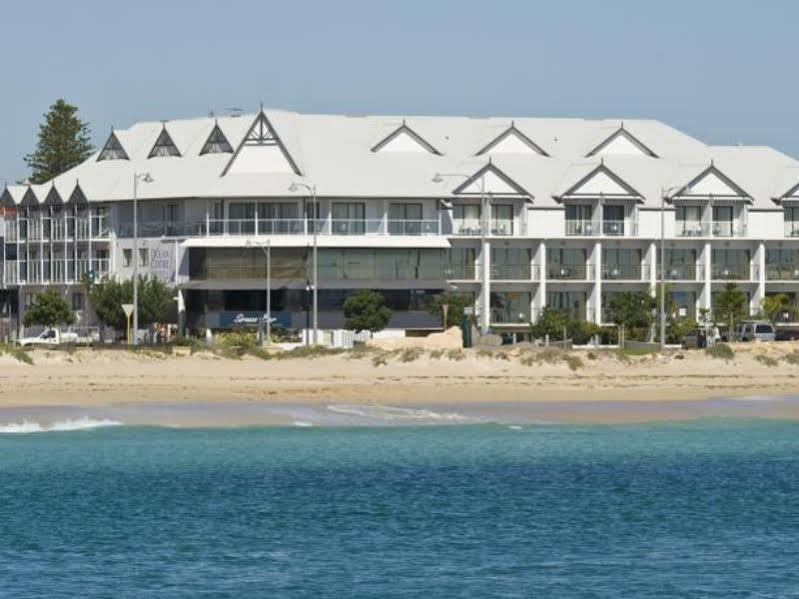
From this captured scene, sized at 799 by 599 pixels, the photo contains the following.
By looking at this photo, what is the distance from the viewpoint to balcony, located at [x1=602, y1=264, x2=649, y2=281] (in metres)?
112

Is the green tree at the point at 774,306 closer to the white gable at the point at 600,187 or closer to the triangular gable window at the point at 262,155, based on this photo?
the white gable at the point at 600,187

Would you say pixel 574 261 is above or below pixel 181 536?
above

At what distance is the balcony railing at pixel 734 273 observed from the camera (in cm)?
11406

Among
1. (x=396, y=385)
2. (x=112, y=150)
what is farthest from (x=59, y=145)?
(x=396, y=385)

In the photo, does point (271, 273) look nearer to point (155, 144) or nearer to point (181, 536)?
point (155, 144)

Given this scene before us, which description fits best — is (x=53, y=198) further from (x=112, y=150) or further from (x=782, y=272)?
(x=782, y=272)

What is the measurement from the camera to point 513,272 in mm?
111250

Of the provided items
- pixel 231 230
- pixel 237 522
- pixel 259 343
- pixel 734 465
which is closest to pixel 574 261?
pixel 231 230

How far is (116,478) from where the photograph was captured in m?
51.8

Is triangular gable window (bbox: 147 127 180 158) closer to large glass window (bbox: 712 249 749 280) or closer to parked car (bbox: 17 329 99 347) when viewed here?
parked car (bbox: 17 329 99 347)

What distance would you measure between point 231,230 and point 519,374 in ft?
114

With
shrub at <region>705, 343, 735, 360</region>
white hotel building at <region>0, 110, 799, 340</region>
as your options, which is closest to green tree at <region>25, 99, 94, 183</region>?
white hotel building at <region>0, 110, 799, 340</region>

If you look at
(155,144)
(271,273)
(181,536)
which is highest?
(155,144)

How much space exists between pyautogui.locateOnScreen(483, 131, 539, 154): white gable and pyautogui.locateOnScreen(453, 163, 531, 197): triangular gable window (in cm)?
668
